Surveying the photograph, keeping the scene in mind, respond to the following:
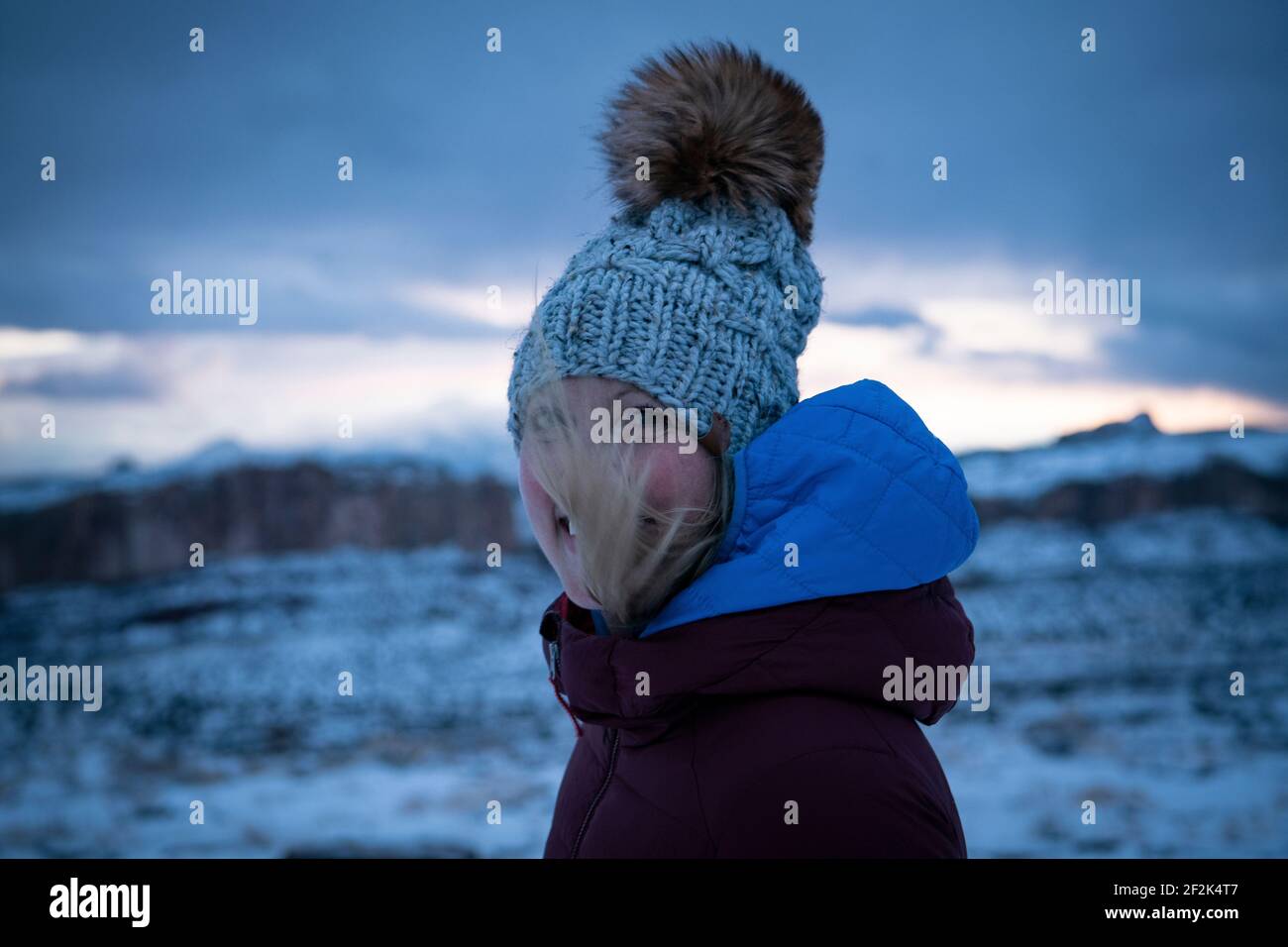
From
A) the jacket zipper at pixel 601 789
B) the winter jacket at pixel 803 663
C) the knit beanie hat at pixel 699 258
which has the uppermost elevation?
the knit beanie hat at pixel 699 258

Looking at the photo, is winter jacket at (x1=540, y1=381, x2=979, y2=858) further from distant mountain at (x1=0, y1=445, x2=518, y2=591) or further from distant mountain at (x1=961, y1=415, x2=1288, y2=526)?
distant mountain at (x1=961, y1=415, x2=1288, y2=526)

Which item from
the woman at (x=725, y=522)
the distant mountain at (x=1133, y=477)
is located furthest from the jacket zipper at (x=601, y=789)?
the distant mountain at (x=1133, y=477)

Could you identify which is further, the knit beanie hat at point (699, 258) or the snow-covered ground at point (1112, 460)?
the snow-covered ground at point (1112, 460)

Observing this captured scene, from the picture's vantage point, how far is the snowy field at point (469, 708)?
4430 mm

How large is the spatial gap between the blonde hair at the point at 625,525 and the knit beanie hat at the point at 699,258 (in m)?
0.10

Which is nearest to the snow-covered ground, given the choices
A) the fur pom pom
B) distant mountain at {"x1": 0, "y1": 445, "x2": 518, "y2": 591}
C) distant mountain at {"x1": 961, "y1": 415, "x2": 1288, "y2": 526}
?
distant mountain at {"x1": 961, "y1": 415, "x2": 1288, "y2": 526}

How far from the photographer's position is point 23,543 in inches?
322

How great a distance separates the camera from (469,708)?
598 centimetres

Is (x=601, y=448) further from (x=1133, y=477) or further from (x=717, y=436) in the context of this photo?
(x=1133, y=477)

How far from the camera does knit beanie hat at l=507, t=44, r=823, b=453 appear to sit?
45.8 inches

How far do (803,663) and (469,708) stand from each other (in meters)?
5.32

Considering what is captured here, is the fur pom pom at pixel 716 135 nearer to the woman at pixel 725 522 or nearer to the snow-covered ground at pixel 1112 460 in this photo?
the woman at pixel 725 522

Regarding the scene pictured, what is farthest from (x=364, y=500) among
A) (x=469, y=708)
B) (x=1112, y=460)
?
(x=1112, y=460)
